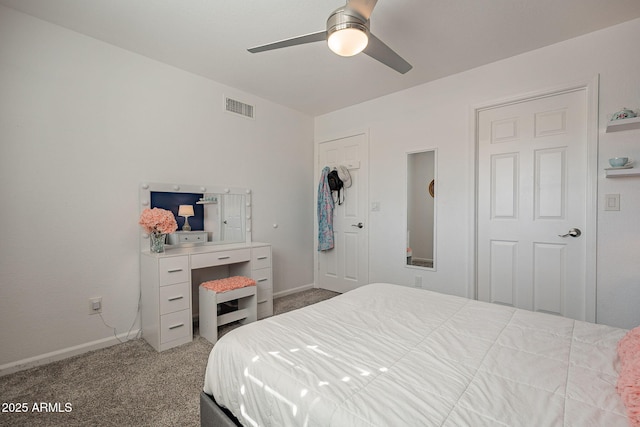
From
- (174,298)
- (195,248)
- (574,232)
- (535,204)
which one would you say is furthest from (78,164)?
(574,232)

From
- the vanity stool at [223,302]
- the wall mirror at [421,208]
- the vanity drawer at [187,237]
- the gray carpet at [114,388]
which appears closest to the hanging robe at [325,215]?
the wall mirror at [421,208]

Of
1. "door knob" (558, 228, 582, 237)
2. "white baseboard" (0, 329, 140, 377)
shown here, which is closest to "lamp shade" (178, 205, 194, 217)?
"white baseboard" (0, 329, 140, 377)

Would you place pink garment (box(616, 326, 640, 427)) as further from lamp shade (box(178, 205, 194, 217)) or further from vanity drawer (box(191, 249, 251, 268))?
lamp shade (box(178, 205, 194, 217))

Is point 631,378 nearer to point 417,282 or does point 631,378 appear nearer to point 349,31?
point 349,31

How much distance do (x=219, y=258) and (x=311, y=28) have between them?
6.82ft

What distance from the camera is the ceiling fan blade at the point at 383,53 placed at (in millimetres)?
1600

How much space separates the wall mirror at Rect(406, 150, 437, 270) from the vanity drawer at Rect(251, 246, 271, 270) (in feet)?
5.07

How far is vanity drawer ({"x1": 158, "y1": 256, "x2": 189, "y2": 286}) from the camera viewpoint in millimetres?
2277

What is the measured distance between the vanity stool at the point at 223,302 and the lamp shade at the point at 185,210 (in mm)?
701

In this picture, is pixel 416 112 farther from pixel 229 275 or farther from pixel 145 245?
pixel 145 245

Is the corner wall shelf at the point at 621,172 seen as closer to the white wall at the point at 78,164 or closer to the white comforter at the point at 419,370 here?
the white comforter at the point at 419,370

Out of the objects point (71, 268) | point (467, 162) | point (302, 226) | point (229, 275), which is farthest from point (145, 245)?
point (467, 162)

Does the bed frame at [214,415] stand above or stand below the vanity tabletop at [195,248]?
below

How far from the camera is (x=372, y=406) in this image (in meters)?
0.78
